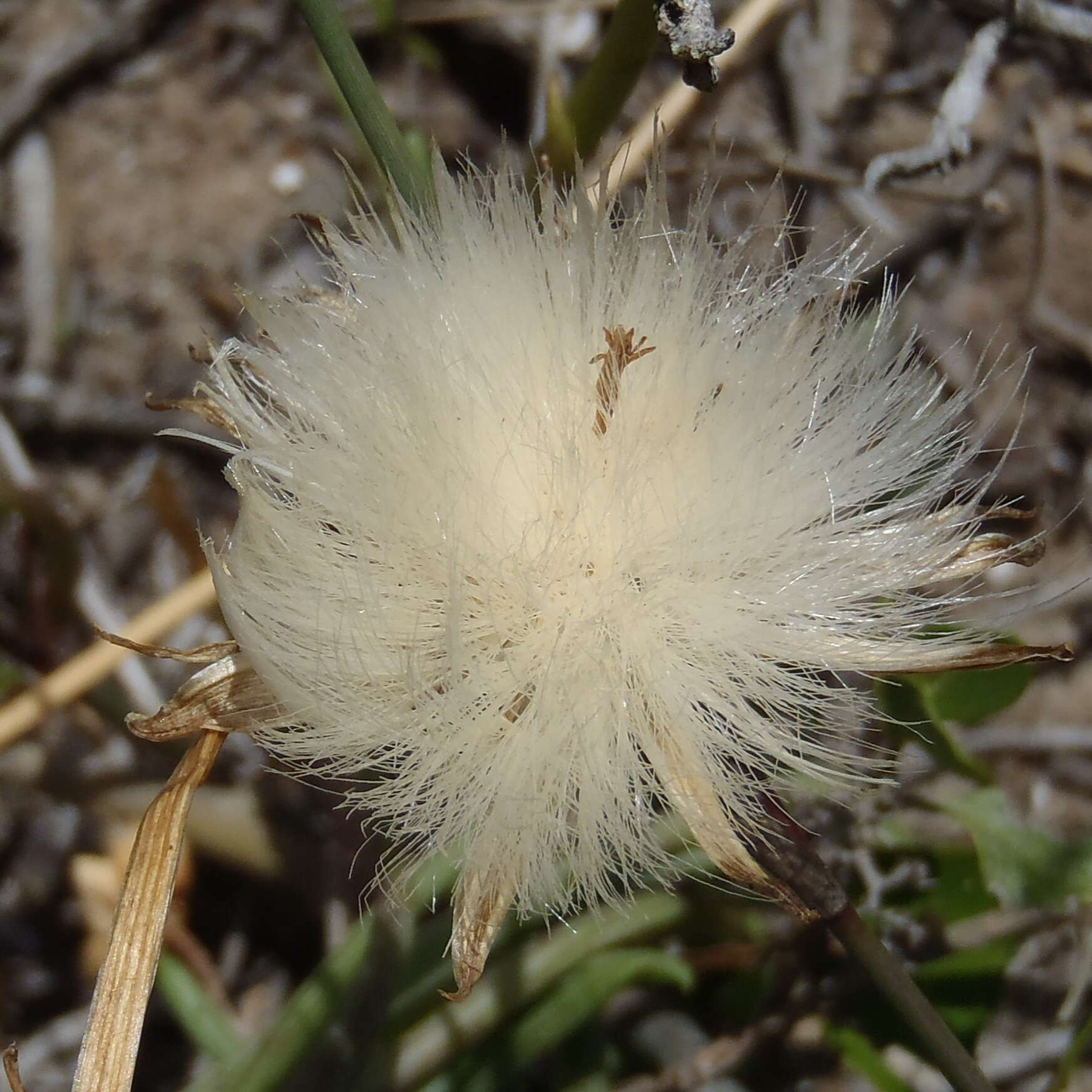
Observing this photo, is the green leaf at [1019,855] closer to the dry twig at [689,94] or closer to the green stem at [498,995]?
the green stem at [498,995]

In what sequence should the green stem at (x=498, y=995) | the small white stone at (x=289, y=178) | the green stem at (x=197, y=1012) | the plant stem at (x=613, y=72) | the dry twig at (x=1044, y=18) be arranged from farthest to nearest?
the small white stone at (x=289, y=178)
the green stem at (x=197, y=1012)
the green stem at (x=498, y=995)
the dry twig at (x=1044, y=18)
the plant stem at (x=613, y=72)

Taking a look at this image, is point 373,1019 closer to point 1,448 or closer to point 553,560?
point 553,560

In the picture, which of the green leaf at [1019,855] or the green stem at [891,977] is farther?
the green leaf at [1019,855]

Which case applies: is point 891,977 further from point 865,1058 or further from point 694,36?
point 694,36

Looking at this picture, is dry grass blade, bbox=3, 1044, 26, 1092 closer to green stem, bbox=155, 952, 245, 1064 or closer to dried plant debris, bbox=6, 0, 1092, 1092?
dried plant debris, bbox=6, 0, 1092, 1092

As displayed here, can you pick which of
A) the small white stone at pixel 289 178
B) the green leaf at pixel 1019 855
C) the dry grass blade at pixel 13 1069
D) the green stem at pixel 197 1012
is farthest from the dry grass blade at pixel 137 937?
the small white stone at pixel 289 178

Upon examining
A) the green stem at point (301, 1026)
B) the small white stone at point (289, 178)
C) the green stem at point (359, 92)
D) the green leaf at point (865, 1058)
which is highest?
the green stem at point (359, 92)

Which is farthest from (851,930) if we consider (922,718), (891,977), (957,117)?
(957,117)
